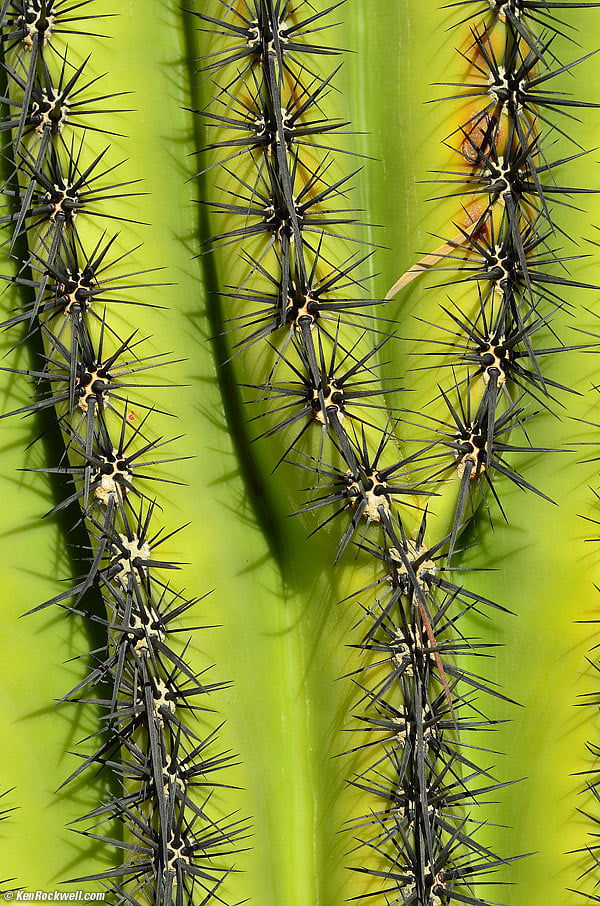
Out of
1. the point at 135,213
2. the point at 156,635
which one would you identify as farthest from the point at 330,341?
the point at 156,635

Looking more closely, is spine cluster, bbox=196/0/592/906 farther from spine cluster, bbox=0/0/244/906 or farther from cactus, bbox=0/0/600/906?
spine cluster, bbox=0/0/244/906

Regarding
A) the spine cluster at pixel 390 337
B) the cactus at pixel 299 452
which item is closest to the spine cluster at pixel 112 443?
the cactus at pixel 299 452

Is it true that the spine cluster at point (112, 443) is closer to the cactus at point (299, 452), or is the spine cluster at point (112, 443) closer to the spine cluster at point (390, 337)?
the cactus at point (299, 452)

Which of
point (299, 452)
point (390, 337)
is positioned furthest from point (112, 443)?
point (390, 337)

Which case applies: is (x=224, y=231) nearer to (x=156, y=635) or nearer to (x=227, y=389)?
(x=227, y=389)

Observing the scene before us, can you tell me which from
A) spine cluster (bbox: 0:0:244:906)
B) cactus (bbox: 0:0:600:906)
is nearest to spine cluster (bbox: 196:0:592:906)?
cactus (bbox: 0:0:600:906)

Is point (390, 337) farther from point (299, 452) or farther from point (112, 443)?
point (112, 443)
